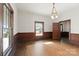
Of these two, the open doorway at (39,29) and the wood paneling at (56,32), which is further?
the open doorway at (39,29)

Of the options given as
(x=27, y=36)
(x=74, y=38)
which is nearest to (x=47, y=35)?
(x=27, y=36)

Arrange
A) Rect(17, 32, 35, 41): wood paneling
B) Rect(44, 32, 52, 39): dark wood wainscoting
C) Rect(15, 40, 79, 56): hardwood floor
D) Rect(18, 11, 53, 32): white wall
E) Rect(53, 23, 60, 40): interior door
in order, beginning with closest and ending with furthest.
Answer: Rect(15, 40, 79, 56): hardwood floor, Rect(18, 11, 53, 32): white wall, Rect(17, 32, 35, 41): wood paneling, Rect(53, 23, 60, 40): interior door, Rect(44, 32, 52, 39): dark wood wainscoting

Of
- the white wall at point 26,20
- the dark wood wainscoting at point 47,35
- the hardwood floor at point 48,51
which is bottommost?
the hardwood floor at point 48,51

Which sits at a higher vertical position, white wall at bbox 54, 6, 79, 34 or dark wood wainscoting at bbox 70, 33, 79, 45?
white wall at bbox 54, 6, 79, 34

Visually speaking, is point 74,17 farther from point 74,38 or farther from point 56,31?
point 56,31

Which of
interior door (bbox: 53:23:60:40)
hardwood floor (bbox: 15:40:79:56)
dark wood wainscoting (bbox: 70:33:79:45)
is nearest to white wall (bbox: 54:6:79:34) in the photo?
dark wood wainscoting (bbox: 70:33:79:45)

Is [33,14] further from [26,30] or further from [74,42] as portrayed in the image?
[74,42]

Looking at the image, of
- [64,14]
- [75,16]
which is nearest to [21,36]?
[64,14]

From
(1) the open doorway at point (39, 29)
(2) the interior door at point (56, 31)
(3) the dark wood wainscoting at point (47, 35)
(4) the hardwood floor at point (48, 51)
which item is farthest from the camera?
(3) the dark wood wainscoting at point (47, 35)

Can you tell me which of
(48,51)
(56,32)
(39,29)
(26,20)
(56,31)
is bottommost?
(48,51)

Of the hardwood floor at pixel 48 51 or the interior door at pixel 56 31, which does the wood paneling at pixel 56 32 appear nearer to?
the interior door at pixel 56 31

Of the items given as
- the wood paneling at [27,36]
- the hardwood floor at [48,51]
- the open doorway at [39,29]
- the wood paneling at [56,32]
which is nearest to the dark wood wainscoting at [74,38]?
the hardwood floor at [48,51]

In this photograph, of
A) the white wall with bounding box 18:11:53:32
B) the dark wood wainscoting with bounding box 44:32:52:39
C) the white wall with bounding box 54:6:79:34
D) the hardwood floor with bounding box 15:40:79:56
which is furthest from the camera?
the dark wood wainscoting with bounding box 44:32:52:39

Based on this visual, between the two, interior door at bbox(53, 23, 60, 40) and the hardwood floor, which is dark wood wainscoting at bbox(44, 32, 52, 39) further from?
the hardwood floor
